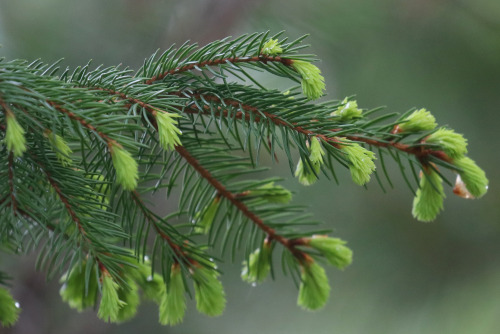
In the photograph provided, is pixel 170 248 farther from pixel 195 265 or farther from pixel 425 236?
pixel 425 236

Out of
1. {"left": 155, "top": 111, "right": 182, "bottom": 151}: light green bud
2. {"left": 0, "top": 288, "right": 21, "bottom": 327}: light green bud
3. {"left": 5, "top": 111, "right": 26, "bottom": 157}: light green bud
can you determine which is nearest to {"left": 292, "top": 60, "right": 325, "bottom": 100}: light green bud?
{"left": 155, "top": 111, "right": 182, "bottom": 151}: light green bud

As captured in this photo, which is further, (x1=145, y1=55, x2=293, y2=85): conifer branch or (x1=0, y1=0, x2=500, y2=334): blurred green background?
(x1=0, y1=0, x2=500, y2=334): blurred green background

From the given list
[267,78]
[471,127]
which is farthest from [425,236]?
[267,78]

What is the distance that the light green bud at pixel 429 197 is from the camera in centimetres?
46

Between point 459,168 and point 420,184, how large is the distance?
53 mm

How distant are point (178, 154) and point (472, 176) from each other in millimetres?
251

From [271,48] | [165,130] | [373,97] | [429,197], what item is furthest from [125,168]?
[373,97]

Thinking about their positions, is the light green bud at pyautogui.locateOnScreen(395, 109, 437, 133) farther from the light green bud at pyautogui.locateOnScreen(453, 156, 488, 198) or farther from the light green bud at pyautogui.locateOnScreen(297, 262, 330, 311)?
the light green bud at pyautogui.locateOnScreen(297, 262, 330, 311)

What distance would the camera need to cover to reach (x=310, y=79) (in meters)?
0.42

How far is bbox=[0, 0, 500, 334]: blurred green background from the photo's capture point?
145 centimetres

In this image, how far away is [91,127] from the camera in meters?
0.37

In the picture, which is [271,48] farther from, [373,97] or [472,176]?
[373,97]

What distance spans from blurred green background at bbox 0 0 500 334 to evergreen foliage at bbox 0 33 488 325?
3.06 ft

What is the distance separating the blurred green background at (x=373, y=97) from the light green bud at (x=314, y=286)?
876mm
